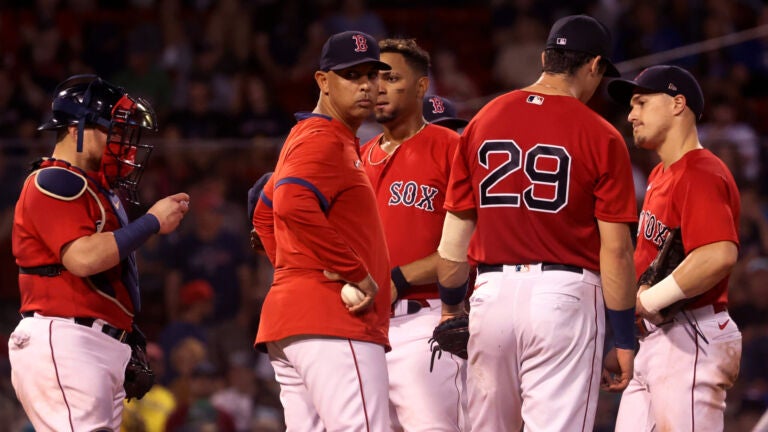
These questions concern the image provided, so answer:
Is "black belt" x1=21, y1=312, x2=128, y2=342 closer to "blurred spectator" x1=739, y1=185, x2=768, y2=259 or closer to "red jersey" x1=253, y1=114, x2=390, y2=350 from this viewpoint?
"red jersey" x1=253, y1=114, x2=390, y2=350

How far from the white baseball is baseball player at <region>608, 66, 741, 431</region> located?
1549 mm

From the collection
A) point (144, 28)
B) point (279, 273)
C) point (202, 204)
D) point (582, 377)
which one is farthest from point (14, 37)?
point (582, 377)

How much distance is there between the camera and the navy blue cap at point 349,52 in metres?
5.09

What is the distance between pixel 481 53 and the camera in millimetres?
14703

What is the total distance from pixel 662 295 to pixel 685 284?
12 centimetres

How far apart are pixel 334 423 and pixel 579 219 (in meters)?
1.41

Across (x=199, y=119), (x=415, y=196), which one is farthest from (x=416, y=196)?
(x=199, y=119)

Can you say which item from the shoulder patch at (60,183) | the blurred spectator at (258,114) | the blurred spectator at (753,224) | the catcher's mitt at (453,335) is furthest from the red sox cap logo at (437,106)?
the blurred spectator at (258,114)

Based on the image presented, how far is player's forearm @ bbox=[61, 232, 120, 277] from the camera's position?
5.14 metres

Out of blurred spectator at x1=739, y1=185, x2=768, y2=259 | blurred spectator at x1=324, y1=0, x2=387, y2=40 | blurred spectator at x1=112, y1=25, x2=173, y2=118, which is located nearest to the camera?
blurred spectator at x1=739, y1=185, x2=768, y2=259

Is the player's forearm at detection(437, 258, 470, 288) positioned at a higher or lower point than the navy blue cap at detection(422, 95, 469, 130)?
lower

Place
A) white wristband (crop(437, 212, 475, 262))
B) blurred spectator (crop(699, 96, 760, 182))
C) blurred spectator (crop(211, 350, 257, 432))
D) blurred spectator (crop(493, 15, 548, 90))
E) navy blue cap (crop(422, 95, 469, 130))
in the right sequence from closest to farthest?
white wristband (crop(437, 212, 475, 262)), navy blue cap (crop(422, 95, 469, 130)), blurred spectator (crop(211, 350, 257, 432)), blurred spectator (crop(699, 96, 760, 182)), blurred spectator (crop(493, 15, 548, 90))

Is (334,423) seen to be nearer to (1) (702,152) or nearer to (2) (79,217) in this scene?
(2) (79,217)

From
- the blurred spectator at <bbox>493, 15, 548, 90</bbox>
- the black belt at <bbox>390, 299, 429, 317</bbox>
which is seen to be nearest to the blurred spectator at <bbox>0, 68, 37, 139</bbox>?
the blurred spectator at <bbox>493, 15, 548, 90</bbox>
